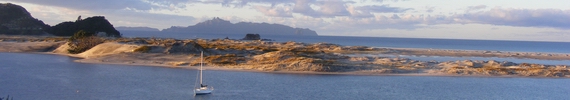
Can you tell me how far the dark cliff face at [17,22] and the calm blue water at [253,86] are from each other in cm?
10067

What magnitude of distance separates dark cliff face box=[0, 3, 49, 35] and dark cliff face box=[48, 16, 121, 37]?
449 centimetres

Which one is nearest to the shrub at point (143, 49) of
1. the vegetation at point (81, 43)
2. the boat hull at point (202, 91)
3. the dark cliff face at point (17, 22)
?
the vegetation at point (81, 43)

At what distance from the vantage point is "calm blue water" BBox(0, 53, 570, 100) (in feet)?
120

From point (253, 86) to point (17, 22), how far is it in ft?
437

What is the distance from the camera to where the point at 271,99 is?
116ft

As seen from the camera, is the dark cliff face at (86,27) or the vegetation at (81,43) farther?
the dark cliff face at (86,27)

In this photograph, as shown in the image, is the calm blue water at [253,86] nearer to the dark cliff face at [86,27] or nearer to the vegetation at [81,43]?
the vegetation at [81,43]

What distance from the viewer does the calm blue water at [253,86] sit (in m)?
36.4

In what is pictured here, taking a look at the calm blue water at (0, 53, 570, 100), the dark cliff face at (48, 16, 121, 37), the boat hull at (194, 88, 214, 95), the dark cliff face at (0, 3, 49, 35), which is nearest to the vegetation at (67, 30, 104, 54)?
the calm blue water at (0, 53, 570, 100)

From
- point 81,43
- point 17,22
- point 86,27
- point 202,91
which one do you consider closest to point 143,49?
point 81,43

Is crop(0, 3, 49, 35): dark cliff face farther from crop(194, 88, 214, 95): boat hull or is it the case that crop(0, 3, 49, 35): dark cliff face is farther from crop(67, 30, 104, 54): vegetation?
crop(194, 88, 214, 95): boat hull

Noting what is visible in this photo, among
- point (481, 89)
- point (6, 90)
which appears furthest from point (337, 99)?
point (6, 90)

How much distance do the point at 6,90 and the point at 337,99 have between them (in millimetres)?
20452

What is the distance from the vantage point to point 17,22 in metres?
156
